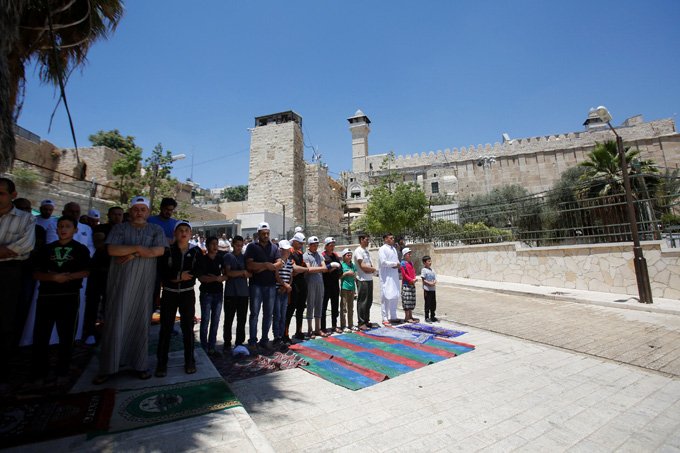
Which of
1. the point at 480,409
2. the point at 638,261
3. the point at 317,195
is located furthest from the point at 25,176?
the point at 317,195

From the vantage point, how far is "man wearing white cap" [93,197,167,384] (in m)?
3.01

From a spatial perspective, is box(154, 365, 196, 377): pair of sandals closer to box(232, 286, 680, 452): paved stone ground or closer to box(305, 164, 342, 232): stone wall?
box(232, 286, 680, 452): paved stone ground

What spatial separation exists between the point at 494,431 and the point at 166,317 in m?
3.16

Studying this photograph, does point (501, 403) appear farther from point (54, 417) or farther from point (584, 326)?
point (584, 326)

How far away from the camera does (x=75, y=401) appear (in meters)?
2.56

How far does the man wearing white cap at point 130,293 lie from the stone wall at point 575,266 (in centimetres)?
1018

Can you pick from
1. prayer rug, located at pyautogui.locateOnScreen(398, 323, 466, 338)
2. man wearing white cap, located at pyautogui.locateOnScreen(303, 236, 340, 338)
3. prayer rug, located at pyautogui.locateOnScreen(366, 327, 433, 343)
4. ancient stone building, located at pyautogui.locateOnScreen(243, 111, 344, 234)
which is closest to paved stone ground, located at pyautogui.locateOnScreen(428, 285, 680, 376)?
prayer rug, located at pyautogui.locateOnScreen(398, 323, 466, 338)

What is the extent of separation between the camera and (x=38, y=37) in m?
4.02

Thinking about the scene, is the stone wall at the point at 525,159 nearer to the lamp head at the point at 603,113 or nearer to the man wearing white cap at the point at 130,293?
the lamp head at the point at 603,113

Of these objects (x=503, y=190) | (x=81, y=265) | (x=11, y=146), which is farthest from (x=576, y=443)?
(x=503, y=190)

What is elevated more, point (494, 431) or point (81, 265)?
point (81, 265)

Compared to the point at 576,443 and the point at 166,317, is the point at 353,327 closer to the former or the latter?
the point at 166,317

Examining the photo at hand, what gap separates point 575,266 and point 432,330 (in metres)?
6.37

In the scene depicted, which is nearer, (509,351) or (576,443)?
(576,443)
